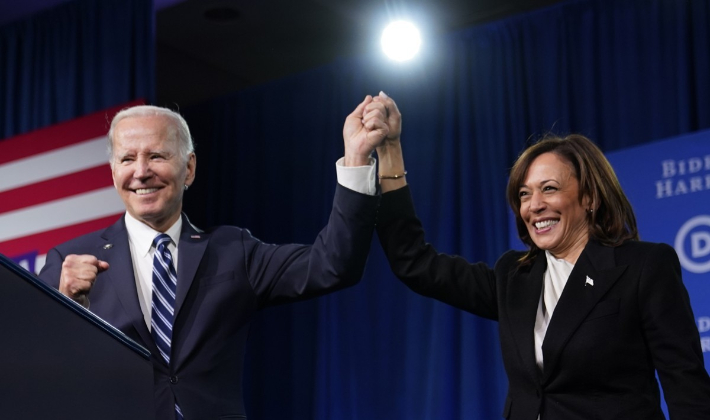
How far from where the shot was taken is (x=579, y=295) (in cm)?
192

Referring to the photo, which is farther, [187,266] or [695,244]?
[695,244]

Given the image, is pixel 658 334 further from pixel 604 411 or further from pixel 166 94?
pixel 166 94

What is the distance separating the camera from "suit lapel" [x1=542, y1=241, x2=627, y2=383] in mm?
1878

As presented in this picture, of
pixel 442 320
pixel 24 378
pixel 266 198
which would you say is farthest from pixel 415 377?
pixel 24 378

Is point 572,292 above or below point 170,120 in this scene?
below

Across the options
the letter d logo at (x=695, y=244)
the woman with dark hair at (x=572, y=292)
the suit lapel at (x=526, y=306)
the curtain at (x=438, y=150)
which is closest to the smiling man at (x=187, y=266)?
the woman with dark hair at (x=572, y=292)

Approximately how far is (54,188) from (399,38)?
190 centimetres

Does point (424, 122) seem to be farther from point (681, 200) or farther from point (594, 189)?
point (594, 189)

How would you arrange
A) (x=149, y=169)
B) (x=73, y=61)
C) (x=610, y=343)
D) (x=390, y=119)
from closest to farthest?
(x=610, y=343)
(x=149, y=169)
(x=390, y=119)
(x=73, y=61)

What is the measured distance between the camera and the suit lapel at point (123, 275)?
1912 mm

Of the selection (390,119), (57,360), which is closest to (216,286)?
(390,119)

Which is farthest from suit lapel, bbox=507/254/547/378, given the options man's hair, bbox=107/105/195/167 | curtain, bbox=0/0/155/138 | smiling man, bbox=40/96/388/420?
curtain, bbox=0/0/155/138

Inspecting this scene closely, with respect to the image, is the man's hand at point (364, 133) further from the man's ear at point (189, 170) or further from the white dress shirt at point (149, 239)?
the man's ear at point (189, 170)

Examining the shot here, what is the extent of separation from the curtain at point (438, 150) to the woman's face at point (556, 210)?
1.88 meters
